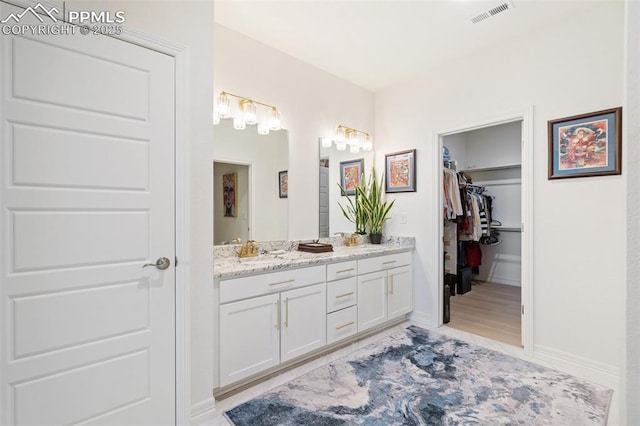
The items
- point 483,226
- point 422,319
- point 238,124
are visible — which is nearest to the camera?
point 238,124

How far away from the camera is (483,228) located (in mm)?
4547

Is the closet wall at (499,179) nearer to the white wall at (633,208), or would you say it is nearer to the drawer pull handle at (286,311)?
the drawer pull handle at (286,311)

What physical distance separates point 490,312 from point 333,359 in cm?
218

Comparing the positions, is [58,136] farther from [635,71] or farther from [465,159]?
[465,159]

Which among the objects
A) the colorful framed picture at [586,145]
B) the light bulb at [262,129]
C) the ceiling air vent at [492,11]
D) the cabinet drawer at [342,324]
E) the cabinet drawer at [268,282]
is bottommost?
the cabinet drawer at [342,324]

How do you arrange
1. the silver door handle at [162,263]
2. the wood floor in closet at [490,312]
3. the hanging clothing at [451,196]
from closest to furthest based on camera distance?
the silver door handle at [162,263] → the wood floor in closet at [490,312] → the hanging clothing at [451,196]

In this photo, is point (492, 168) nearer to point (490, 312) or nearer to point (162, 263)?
point (490, 312)

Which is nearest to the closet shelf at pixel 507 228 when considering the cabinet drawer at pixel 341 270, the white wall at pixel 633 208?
the cabinet drawer at pixel 341 270

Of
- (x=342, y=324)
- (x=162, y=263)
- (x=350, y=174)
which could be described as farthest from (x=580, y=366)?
(x=162, y=263)

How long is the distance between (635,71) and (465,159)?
5.23 metres

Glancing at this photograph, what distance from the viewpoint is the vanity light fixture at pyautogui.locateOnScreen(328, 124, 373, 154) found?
3361 mm

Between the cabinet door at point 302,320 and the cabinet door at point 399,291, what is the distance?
87 cm

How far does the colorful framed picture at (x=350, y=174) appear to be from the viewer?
11.5 ft

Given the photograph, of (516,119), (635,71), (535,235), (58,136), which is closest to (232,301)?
(58,136)
